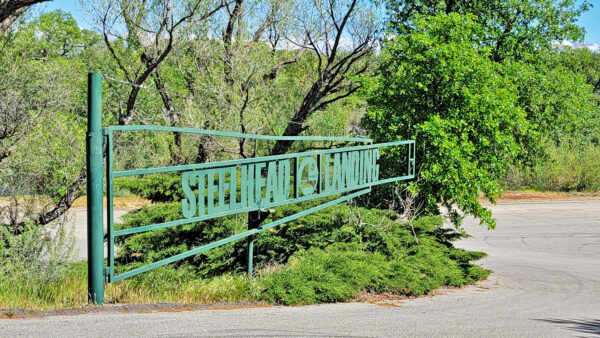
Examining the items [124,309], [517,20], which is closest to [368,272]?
[124,309]

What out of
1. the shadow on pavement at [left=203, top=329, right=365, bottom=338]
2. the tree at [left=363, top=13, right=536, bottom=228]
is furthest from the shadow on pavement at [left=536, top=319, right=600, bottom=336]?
the tree at [left=363, top=13, right=536, bottom=228]

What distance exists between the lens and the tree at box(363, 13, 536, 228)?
11922 millimetres

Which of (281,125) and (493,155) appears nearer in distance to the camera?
(493,155)

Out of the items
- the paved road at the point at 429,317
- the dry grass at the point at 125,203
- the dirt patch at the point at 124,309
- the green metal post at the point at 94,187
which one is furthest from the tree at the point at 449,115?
the dry grass at the point at 125,203

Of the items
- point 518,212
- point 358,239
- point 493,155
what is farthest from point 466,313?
point 518,212

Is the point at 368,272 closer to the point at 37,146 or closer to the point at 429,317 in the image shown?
the point at 429,317

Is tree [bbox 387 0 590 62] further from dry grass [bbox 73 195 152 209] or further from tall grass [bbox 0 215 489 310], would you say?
dry grass [bbox 73 195 152 209]

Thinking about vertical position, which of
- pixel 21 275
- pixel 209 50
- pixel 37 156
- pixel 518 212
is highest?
pixel 209 50

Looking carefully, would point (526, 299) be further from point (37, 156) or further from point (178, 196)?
point (37, 156)

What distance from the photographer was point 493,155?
12.5 metres

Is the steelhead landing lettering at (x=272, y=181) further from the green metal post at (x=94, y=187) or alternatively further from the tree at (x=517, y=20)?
the tree at (x=517, y=20)

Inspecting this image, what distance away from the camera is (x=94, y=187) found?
5.91 metres

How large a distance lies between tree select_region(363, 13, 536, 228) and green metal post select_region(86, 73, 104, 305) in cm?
711

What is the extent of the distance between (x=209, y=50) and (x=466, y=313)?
13308mm
